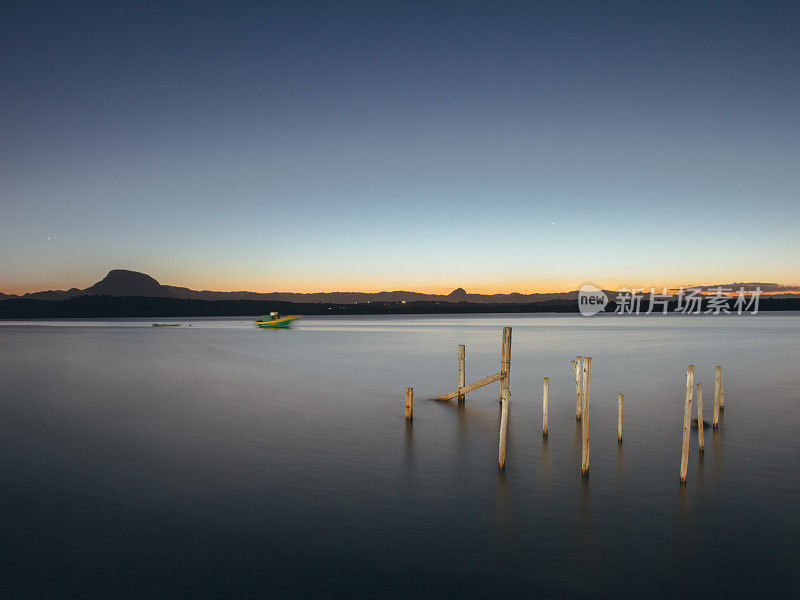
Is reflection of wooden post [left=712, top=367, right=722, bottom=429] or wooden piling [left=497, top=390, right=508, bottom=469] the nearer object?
wooden piling [left=497, top=390, right=508, bottom=469]

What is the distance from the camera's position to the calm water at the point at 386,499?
9133 mm

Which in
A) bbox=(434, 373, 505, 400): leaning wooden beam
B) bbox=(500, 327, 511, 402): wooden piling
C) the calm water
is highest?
bbox=(500, 327, 511, 402): wooden piling

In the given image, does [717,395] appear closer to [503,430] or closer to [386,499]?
[503,430]

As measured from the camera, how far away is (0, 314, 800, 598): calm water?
9133mm

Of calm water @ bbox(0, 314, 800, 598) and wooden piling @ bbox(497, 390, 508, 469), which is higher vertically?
wooden piling @ bbox(497, 390, 508, 469)

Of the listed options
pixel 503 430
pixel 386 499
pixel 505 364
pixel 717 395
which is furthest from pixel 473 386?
pixel 386 499

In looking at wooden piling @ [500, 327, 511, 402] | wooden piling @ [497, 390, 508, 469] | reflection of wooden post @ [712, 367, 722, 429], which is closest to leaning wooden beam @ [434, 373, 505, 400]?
wooden piling @ [500, 327, 511, 402]

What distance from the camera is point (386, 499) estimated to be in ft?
42.3

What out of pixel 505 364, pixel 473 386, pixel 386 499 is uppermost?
pixel 505 364

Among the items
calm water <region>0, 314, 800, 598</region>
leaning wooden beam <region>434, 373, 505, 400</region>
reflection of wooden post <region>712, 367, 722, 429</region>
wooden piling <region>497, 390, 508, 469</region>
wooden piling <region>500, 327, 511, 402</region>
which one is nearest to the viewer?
calm water <region>0, 314, 800, 598</region>

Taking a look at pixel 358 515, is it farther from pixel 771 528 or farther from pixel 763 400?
pixel 763 400

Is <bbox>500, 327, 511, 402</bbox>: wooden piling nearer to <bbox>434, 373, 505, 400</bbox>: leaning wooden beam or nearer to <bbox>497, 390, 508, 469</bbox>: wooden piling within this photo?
<bbox>434, 373, 505, 400</bbox>: leaning wooden beam

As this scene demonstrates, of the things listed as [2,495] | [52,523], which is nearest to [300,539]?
[52,523]

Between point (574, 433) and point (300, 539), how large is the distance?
11.2 metres
